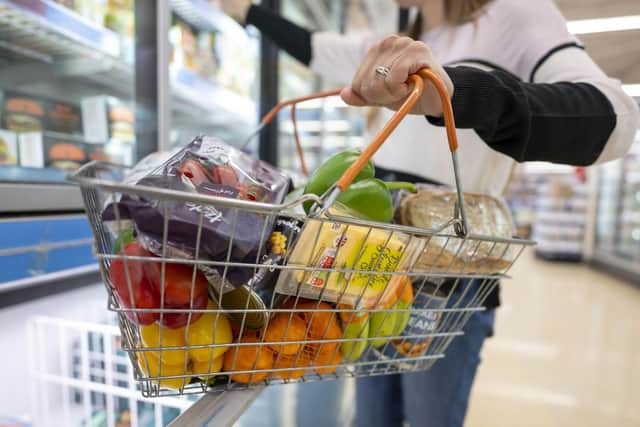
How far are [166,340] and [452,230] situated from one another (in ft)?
1.47

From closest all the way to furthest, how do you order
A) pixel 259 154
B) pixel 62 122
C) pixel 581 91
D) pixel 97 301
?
pixel 581 91 → pixel 97 301 → pixel 62 122 → pixel 259 154

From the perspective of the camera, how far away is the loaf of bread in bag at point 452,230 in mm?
530

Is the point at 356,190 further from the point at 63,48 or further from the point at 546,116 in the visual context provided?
the point at 63,48

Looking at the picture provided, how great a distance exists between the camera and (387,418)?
104cm

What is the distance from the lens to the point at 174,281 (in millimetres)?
358

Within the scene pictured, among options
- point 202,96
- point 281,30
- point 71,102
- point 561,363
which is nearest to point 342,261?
point 281,30

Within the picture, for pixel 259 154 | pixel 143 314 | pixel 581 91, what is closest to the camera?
pixel 143 314

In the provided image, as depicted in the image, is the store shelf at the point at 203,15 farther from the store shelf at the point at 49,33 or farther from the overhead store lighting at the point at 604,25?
the overhead store lighting at the point at 604,25

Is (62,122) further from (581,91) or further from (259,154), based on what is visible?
(581,91)

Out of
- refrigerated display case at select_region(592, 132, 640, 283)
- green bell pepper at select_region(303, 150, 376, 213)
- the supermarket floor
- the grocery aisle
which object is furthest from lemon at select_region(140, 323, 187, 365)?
refrigerated display case at select_region(592, 132, 640, 283)

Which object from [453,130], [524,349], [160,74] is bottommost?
[524,349]

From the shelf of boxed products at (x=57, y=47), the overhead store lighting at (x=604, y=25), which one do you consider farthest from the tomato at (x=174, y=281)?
Result: the shelf of boxed products at (x=57, y=47)

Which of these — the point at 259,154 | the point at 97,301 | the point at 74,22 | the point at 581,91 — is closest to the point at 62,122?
the point at 74,22

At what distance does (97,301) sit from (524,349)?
268cm
